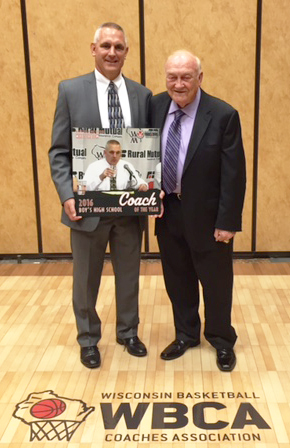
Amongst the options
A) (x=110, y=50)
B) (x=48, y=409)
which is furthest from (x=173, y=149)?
(x=48, y=409)

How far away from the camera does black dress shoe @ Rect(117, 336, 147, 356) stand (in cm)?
326

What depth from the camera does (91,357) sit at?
10.4 feet

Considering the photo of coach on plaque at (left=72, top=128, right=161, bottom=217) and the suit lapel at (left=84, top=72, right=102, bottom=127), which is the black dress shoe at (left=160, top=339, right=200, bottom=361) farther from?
the suit lapel at (left=84, top=72, right=102, bottom=127)

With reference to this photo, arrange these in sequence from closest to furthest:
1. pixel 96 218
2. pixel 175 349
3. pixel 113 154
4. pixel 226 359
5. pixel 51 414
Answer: pixel 51 414 < pixel 113 154 < pixel 96 218 < pixel 226 359 < pixel 175 349

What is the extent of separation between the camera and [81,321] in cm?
321

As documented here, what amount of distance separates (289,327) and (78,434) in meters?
1.61

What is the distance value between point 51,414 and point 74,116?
1460 millimetres

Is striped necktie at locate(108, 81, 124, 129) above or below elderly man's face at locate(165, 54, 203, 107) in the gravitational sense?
below

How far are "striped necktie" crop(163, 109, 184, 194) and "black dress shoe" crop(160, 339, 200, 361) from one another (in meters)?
0.97

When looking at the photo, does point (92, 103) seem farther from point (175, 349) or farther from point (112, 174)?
point (175, 349)

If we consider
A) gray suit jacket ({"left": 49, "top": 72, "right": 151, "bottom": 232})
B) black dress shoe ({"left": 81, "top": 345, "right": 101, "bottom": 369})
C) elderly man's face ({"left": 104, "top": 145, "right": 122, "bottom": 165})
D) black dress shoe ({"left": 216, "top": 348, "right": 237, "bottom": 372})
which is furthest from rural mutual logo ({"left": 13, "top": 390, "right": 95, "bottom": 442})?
elderly man's face ({"left": 104, "top": 145, "right": 122, "bottom": 165})

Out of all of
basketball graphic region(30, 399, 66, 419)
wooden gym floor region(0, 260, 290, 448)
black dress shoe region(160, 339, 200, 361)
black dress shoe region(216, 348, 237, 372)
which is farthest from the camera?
black dress shoe region(160, 339, 200, 361)

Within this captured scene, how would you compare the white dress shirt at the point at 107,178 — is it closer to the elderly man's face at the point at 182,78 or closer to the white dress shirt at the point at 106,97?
the white dress shirt at the point at 106,97

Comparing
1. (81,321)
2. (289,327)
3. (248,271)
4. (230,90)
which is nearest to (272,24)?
(230,90)
